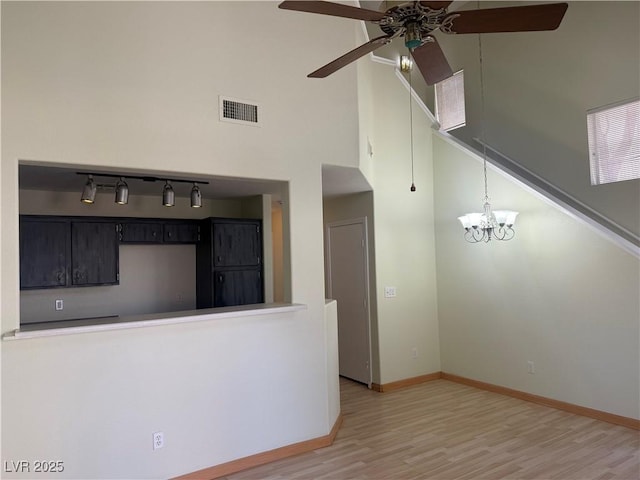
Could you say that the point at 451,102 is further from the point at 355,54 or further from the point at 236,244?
the point at 355,54

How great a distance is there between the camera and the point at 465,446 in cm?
357

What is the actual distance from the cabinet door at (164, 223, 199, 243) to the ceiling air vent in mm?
2272

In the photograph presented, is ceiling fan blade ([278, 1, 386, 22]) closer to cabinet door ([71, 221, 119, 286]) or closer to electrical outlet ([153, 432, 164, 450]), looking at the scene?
electrical outlet ([153, 432, 164, 450])

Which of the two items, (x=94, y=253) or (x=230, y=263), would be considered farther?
(x=230, y=263)

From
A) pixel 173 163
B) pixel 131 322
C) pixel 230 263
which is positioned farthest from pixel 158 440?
pixel 230 263

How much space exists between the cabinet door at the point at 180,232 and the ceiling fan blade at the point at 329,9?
3.67 m

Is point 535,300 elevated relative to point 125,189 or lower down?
lower down

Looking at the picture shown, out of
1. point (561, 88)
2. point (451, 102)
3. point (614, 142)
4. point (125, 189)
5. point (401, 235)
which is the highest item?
point (451, 102)

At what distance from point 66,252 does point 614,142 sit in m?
6.37

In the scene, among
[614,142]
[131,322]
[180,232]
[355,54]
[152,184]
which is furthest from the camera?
[180,232]

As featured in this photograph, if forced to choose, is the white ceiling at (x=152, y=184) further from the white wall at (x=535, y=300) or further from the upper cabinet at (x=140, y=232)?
the white wall at (x=535, y=300)

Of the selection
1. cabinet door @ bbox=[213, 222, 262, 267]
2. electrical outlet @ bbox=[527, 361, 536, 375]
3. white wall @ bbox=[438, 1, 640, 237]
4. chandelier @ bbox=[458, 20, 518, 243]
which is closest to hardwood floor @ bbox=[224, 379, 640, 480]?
electrical outlet @ bbox=[527, 361, 536, 375]

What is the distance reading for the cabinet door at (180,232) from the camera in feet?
16.8

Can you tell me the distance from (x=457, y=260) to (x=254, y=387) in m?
3.27
